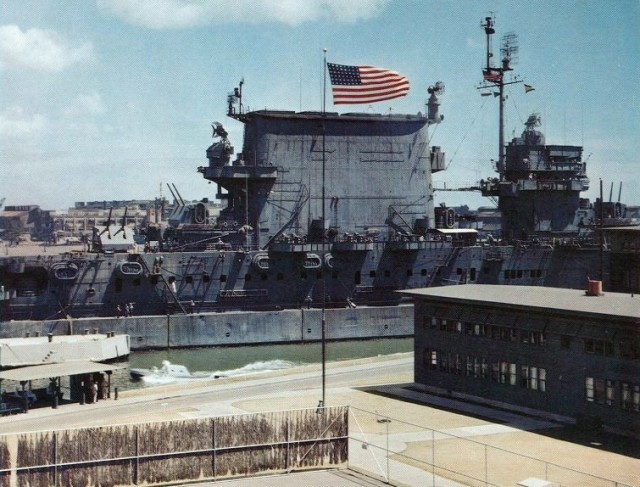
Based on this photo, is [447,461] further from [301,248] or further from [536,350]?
[301,248]

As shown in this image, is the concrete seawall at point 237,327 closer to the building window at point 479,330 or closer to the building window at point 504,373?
the building window at point 479,330

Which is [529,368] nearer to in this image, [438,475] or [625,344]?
[625,344]

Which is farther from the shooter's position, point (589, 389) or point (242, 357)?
point (242, 357)

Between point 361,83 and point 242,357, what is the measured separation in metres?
16.8

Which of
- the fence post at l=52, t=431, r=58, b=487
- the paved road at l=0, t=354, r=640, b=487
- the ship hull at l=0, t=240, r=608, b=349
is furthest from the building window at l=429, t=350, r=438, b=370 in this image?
the fence post at l=52, t=431, r=58, b=487

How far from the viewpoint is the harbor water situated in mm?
41281

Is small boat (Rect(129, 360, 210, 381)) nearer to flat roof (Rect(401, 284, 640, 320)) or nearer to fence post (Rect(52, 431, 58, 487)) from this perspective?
flat roof (Rect(401, 284, 640, 320))

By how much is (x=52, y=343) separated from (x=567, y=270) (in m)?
38.0

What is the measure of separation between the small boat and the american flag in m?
16.2

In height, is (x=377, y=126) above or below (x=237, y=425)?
above

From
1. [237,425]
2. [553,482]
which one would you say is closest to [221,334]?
[237,425]

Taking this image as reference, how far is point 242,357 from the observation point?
46844 millimetres

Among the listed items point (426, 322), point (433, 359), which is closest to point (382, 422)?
point (433, 359)

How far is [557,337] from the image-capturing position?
91.0ft
